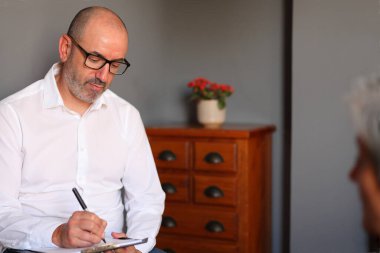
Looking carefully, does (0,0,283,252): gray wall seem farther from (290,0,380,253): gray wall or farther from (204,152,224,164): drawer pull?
(204,152,224,164): drawer pull

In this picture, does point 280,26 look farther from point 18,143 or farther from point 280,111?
point 18,143

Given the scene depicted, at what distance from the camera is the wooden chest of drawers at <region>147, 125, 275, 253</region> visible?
2219 mm

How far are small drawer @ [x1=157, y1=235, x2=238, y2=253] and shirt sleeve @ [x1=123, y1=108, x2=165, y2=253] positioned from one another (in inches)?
21.9

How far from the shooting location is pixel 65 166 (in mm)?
1590

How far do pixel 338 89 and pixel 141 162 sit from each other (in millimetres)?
1106

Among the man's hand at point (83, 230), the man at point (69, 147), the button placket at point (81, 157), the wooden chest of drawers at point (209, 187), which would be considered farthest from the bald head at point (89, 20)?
the wooden chest of drawers at point (209, 187)

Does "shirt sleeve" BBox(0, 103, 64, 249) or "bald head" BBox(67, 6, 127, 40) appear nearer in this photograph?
"shirt sleeve" BBox(0, 103, 64, 249)

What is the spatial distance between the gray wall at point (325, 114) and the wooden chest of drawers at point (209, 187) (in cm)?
23

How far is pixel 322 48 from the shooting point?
2383 mm

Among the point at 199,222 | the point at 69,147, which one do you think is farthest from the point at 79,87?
the point at 199,222

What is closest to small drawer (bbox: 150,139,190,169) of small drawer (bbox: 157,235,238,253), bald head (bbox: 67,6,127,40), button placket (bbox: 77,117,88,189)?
small drawer (bbox: 157,235,238,253)

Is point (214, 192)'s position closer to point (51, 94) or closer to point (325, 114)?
point (325, 114)

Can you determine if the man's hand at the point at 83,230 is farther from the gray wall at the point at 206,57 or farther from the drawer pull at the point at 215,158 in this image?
the gray wall at the point at 206,57

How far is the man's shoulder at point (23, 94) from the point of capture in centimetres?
154
